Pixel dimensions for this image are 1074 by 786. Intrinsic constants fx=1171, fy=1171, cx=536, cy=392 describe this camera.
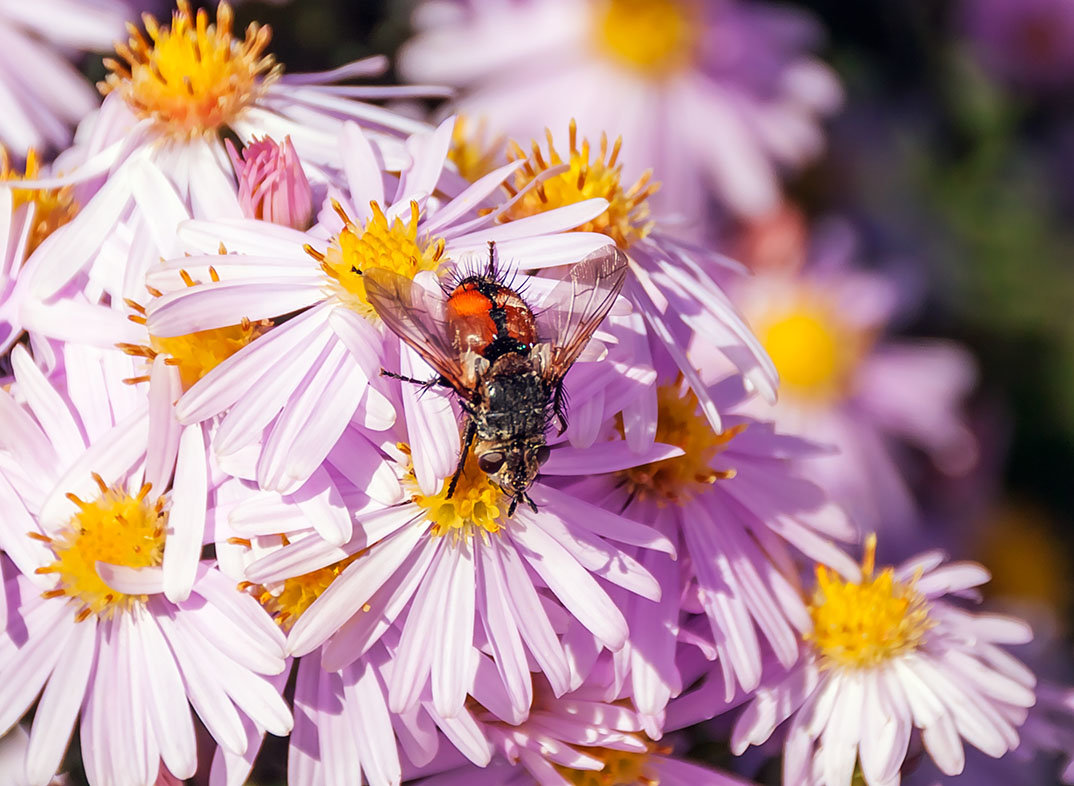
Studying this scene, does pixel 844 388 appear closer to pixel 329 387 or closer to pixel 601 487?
pixel 601 487

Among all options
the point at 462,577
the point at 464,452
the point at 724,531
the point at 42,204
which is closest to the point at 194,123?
the point at 42,204

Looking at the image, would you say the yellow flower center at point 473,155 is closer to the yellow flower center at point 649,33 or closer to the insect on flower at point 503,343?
the insect on flower at point 503,343

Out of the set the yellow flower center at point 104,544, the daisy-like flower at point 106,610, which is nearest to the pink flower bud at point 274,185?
the daisy-like flower at point 106,610

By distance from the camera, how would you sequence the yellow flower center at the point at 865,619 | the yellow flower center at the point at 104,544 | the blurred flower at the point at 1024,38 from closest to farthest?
the yellow flower center at the point at 104,544
the yellow flower center at the point at 865,619
the blurred flower at the point at 1024,38

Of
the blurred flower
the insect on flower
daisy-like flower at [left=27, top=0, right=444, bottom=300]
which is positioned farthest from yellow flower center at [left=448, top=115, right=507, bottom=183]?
the blurred flower

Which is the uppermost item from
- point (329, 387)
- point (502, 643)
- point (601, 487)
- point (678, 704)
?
point (329, 387)

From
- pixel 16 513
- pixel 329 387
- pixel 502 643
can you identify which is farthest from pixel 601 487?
pixel 16 513
